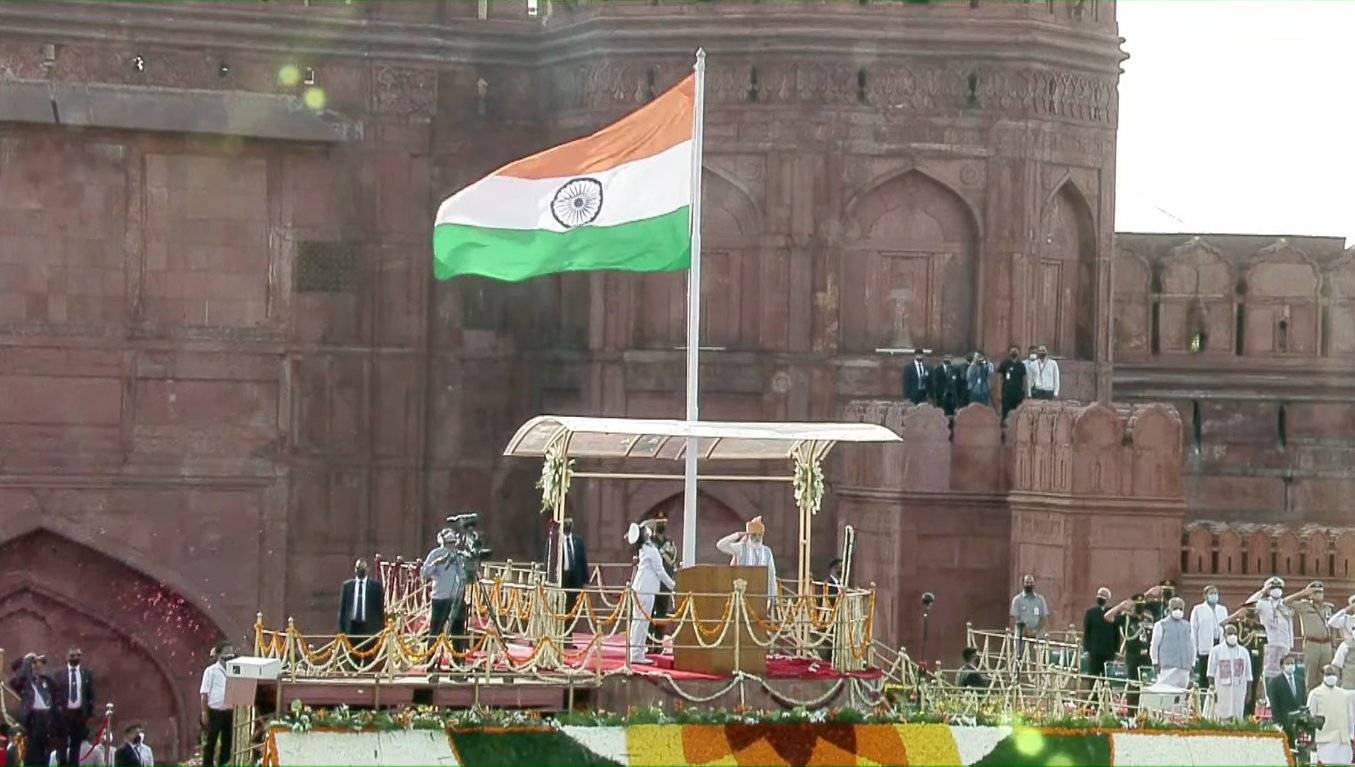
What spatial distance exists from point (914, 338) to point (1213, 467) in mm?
4330

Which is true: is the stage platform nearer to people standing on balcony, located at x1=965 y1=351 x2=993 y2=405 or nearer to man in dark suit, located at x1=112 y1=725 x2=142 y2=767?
man in dark suit, located at x1=112 y1=725 x2=142 y2=767

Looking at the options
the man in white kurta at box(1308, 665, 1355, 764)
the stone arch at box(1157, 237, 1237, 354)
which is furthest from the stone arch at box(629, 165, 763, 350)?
the man in white kurta at box(1308, 665, 1355, 764)

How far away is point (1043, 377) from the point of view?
1389 inches

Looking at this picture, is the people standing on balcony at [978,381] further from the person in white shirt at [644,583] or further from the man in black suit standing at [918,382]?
the person in white shirt at [644,583]

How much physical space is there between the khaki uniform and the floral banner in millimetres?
3473

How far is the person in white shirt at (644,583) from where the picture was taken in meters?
26.5

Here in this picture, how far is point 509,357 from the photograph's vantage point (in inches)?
1505

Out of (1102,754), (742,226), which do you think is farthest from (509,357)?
(1102,754)

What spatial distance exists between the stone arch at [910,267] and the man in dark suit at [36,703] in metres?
9.79

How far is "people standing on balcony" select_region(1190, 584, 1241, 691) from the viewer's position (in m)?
29.6

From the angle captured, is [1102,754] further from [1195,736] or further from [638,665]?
[638,665]

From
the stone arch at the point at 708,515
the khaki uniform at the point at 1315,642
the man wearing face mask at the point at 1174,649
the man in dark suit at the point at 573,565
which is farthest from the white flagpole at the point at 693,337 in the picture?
the stone arch at the point at 708,515

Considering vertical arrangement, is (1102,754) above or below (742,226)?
below

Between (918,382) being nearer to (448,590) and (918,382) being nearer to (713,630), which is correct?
(448,590)
